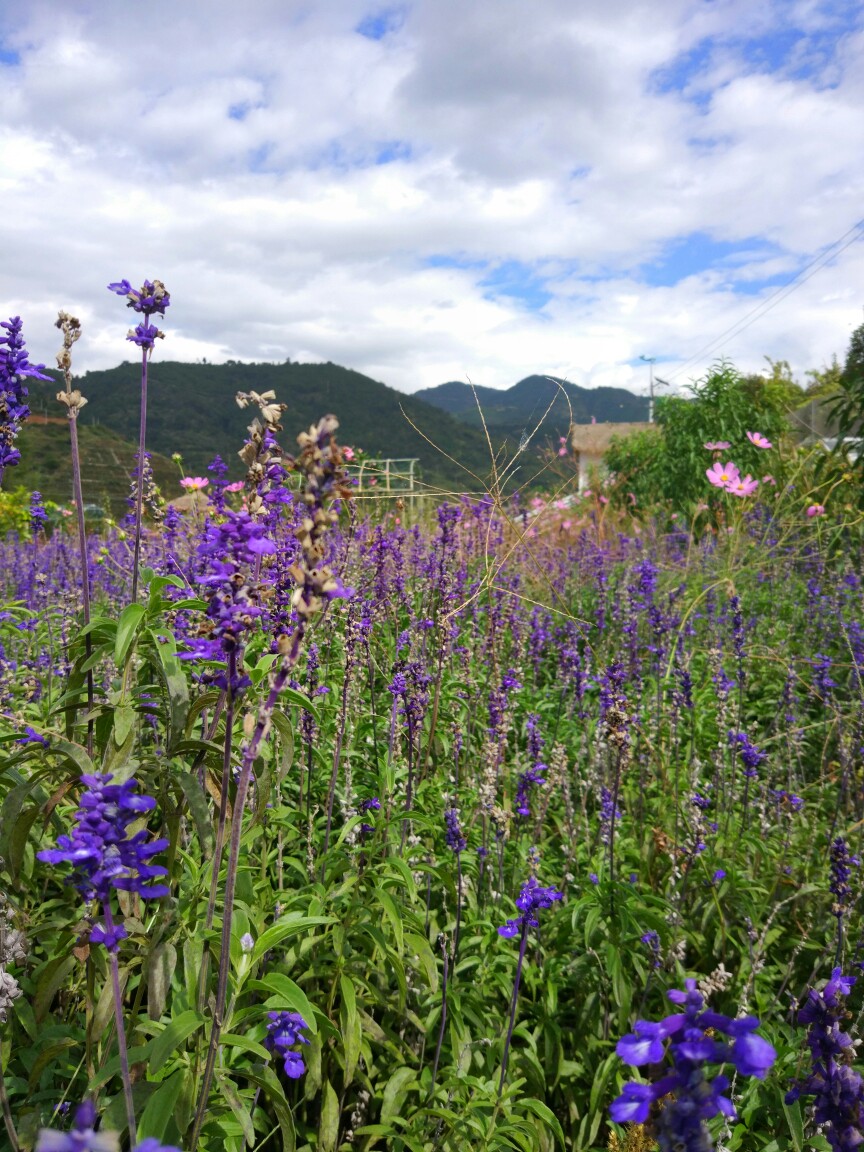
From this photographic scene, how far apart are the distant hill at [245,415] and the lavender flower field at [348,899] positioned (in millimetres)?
83893

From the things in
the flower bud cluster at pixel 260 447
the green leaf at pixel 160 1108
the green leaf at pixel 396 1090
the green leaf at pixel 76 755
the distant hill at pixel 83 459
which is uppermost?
the distant hill at pixel 83 459

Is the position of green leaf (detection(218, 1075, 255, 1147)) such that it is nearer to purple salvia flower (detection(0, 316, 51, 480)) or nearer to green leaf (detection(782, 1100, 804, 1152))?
green leaf (detection(782, 1100, 804, 1152))

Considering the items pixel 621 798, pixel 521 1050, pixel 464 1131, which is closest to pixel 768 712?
pixel 621 798

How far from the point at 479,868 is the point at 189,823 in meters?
1.46

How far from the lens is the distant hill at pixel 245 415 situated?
106875 millimetres

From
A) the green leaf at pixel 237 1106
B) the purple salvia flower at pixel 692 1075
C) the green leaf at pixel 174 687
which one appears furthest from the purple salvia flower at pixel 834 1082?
the green leaf at pixel 174 687

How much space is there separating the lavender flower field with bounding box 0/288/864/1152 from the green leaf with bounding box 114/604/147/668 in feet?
0.05

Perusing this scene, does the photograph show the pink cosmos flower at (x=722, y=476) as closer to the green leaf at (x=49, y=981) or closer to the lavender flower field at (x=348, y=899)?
the lavender flower field at (x=348, y=899)

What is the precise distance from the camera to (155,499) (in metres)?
4.90

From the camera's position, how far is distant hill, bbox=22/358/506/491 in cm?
10688

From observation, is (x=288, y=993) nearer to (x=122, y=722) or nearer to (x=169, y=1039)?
(x=169, y=1039)

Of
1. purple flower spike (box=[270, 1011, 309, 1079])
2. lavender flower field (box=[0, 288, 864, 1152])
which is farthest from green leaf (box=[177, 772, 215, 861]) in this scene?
purple flower spike (box=[270, 1011, 309, 1079])

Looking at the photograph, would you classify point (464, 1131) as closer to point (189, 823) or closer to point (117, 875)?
point (189, 823)

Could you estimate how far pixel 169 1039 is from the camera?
170 cm
